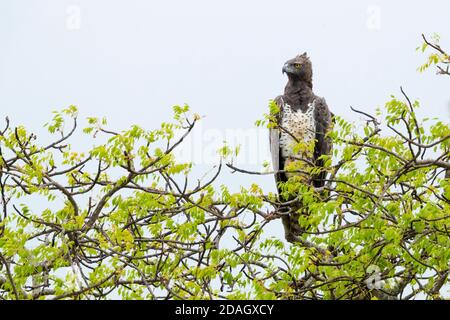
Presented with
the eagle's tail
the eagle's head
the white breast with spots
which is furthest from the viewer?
the eagle's head

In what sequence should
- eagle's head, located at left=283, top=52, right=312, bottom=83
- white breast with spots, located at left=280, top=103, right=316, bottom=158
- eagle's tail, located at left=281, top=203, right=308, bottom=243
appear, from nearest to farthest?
eagle's tail, located at left=281, top=203, right=308, bottom=243 → white breast with spots, located at left=280, top=103, right=316, bottom=158 → eagle's head, located at left=283, top=52, right=312, bottom=83

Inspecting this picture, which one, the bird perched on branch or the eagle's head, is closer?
the bird perched on branch

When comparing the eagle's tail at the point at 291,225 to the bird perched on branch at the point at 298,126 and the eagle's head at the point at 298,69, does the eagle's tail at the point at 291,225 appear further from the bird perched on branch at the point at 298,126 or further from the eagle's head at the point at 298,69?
the eagle's head at the point at 298,69

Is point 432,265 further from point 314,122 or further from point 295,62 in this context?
point 295,62

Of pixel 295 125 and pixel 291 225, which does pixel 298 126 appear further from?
pixel 291 225

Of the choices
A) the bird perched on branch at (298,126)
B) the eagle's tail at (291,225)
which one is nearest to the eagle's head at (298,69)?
the bird perched on branch at (298,126)

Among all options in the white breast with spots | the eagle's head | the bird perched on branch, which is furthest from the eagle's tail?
the eagle's head

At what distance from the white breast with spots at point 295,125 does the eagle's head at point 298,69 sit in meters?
0.67

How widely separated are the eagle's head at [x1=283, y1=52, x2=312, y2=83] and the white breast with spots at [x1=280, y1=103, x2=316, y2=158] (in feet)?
2.20

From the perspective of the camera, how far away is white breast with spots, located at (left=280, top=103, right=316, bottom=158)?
43.1ft

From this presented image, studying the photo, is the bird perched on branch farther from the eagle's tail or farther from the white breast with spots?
the eagle's tail

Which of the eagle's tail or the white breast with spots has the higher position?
the white breast with spots

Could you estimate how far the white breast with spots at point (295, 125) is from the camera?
13.1 meters
